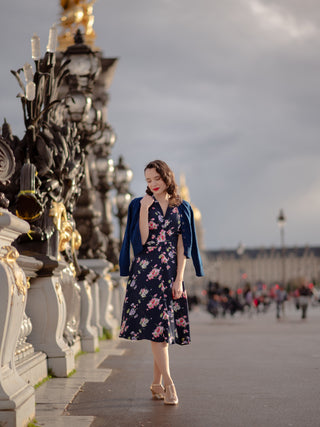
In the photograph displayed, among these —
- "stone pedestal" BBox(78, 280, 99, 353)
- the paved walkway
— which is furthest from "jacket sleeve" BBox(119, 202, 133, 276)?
"stone pedestal" BBox(78, 280, 99, 353)

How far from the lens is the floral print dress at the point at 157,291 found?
605 centimetres

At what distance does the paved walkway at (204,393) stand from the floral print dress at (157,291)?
560 millimetres

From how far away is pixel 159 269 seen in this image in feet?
20.1

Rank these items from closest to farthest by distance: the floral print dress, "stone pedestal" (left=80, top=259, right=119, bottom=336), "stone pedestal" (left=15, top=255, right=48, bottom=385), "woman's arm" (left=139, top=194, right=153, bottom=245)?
the floral print dress → "woman's arm" (left=139, top=194, right=153, bottom=245) → "stone pedestal" (left=15, top=255, right=48, bottom=385) → "stone pedestal" (left=80, top=259, right=119, bottom=336)

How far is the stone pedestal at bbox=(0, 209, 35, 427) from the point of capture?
4.35m

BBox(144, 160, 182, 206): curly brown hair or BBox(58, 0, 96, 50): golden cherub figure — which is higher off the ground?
BBox(58, 0, 96, 50): golden cherub figure

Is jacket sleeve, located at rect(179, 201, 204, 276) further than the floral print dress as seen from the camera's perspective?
Yes

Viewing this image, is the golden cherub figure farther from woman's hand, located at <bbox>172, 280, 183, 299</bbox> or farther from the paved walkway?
woman's hand, located at <bbox>172, 280, 183, 299</bbox>

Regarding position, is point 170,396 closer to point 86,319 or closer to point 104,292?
point 86,319

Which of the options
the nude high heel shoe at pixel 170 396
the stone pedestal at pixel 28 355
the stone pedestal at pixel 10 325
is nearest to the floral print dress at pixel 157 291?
the nude high heel shoe at pixel 170 396

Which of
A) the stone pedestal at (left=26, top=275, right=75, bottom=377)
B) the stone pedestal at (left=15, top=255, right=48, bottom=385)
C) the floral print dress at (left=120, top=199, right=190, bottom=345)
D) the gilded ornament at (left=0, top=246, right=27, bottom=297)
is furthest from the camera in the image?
the stone pedestal at (left=26, top=275, right=75, bottom=377)

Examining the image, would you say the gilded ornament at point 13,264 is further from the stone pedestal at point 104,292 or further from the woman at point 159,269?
the stone pedestal at point 104,292

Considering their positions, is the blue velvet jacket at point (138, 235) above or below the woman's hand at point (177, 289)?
above

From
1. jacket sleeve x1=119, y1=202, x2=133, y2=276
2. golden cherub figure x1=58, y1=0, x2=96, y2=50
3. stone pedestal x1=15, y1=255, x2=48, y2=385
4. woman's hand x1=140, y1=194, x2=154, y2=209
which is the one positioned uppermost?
golden cherub figure x1=58, y1=0, x2=96, y2=50
